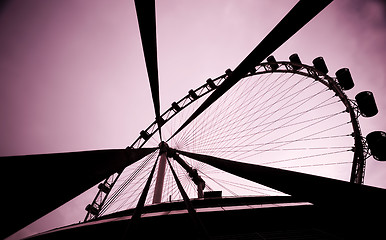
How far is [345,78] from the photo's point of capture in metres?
9.45

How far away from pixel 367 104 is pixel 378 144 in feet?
7.44

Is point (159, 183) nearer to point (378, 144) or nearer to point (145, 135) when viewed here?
point (145, 135)

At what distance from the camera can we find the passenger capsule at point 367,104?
8109 millimetres

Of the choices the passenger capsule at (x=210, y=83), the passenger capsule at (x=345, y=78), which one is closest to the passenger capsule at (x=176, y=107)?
the passenger capsule at (x=210, y=83)

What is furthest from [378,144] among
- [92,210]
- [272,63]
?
[92,210]

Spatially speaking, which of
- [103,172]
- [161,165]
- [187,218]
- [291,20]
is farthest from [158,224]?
[161,165]

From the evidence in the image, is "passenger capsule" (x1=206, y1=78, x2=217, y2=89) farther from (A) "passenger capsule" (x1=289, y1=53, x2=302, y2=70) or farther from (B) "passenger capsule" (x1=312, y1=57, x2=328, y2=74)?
(B) "passenger capsule" (x1=312, y1=57, x2=328, y2=74)

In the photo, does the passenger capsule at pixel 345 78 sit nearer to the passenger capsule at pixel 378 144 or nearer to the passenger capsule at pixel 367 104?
the passenger capsule at pixel 367 104

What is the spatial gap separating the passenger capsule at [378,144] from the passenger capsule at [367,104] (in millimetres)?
1366

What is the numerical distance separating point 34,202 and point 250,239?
12.3 ft

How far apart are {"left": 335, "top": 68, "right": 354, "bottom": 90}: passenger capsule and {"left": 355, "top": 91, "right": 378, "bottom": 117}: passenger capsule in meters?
1.42

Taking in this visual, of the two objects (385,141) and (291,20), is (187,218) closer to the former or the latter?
(291,20)

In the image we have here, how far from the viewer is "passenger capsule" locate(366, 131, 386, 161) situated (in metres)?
7.29

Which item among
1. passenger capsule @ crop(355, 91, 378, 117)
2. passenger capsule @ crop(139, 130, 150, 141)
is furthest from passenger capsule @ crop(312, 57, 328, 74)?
passenger capsule @ crop(139, 130, 150, 141)
